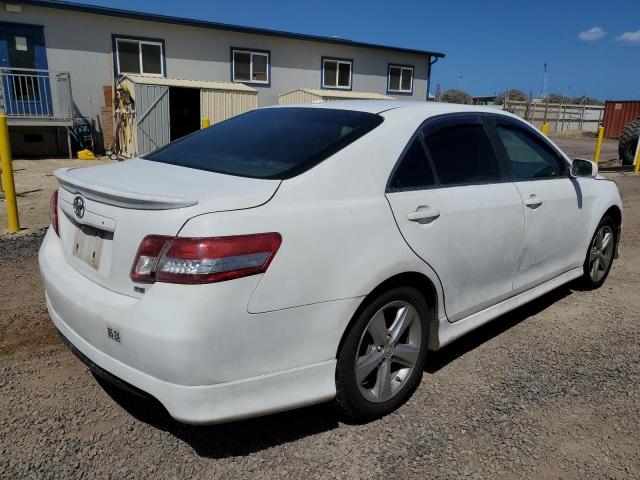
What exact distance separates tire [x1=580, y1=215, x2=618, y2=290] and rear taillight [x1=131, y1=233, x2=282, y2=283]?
11.1 ft

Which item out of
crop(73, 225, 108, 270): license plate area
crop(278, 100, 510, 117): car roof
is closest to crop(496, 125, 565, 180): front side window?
crop(278, 100, 510, 117): car roof

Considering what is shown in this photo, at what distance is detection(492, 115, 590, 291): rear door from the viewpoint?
3.50 meters

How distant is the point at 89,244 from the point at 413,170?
161cm

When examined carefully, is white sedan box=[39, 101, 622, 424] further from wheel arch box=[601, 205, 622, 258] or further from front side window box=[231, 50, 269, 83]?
front side window box=[231, 50, 269, 83]

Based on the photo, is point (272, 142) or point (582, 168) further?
point (582, 168)

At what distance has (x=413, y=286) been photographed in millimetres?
2736

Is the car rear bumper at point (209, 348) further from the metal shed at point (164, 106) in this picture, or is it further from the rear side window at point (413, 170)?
the metal shed at point (164, 106)

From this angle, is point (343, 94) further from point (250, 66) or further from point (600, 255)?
point (600, 255)

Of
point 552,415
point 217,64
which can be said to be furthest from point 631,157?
point 552,415

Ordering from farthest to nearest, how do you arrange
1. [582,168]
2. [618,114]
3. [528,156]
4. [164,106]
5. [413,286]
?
[618,114], [164,106], [582,168], [528,156], [413,286]

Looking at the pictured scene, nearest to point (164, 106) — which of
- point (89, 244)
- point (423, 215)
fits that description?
point (89, 244)

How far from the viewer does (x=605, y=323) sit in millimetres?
4094

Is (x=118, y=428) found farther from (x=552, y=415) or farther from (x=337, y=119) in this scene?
(x=552, y=415)

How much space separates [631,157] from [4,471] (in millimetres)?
17043
